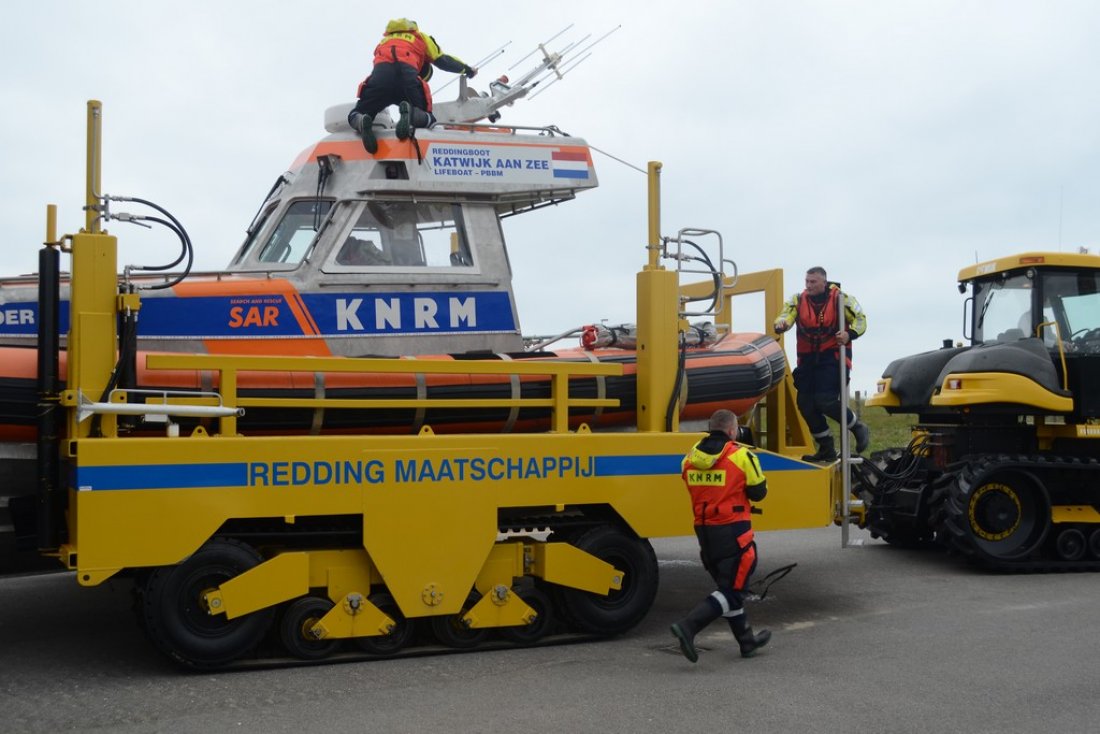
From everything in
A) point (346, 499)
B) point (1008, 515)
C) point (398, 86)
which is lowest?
point (1008, 515)

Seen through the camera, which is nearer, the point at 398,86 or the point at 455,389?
the point at 455,389

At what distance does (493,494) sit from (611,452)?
0.86 meters

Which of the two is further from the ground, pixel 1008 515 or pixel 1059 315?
pixel 1059 315

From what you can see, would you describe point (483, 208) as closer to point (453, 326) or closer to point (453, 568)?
point (453, 326)

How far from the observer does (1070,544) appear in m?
10.2

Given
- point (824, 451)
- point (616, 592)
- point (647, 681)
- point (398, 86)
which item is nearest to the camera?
point (647, 681)

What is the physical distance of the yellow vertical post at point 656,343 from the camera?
7609mm

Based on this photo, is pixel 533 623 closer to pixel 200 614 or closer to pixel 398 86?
pixel 200 614

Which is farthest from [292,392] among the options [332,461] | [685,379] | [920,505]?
[920,505]

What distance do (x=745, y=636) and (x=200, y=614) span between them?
324cm

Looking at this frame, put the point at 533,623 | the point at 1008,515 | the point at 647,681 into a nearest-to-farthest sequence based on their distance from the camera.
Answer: the point at 647,681
the point at 533,623
the point at 1008,515

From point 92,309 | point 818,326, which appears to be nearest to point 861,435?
point 818,326

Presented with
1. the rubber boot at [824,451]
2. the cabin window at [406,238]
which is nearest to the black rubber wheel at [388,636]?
the cabin window at [406,238]

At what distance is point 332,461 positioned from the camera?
6.59 m
